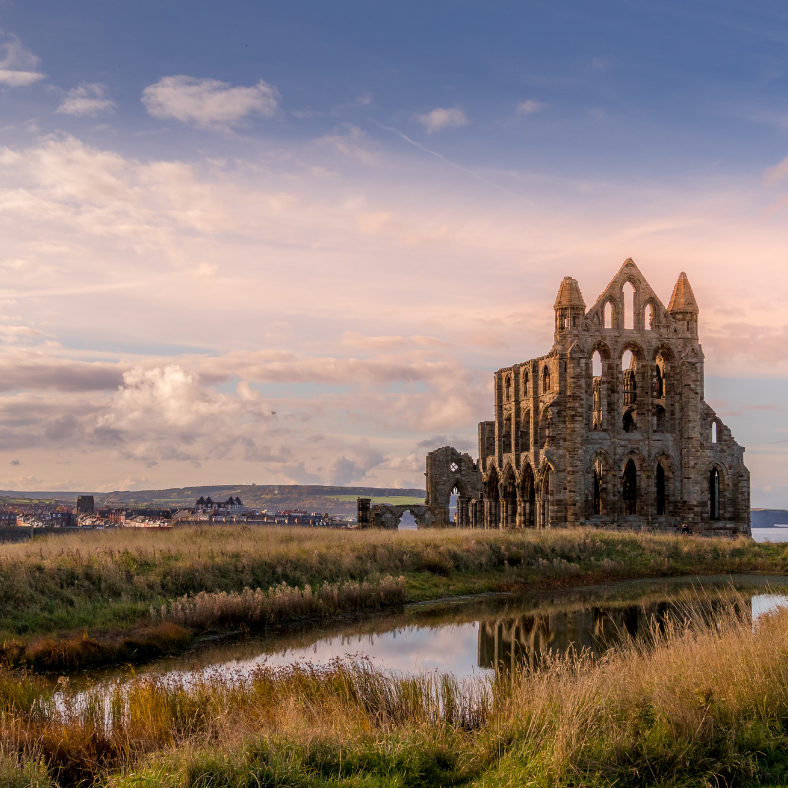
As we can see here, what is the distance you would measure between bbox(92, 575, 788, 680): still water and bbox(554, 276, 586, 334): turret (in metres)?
24.9

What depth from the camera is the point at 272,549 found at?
25312mm

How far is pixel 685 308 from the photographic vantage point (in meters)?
52.5

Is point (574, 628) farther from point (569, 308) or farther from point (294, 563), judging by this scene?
point (569, 308)

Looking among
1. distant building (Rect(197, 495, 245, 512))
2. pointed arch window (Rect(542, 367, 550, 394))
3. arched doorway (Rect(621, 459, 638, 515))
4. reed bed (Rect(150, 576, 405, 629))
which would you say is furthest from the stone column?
distant building (Rect(197, 495, 245, 512))

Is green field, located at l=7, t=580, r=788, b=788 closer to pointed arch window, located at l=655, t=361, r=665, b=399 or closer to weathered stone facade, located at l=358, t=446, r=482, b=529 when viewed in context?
weathered stone facade, located at l=358, t=446, r=482, b=529

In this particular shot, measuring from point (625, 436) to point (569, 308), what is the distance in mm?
8577

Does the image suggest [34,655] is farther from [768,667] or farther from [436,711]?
[768,667]

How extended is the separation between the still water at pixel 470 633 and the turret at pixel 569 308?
24919mm

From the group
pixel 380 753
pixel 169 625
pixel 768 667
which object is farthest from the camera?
pixel 169 625

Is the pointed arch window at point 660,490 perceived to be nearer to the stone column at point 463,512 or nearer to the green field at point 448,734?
the stone column at point 463,512

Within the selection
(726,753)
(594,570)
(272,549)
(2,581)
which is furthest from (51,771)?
(594,570)

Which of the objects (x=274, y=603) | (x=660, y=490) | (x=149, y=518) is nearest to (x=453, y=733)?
(x=274, y=603)

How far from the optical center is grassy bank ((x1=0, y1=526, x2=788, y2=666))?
18125 mm

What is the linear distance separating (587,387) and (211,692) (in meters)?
41.4
